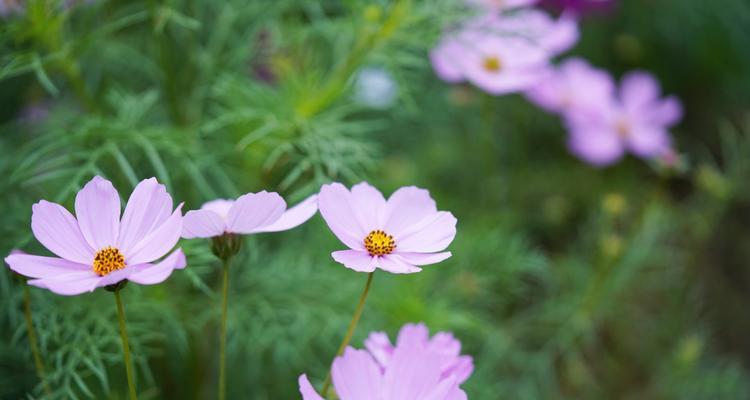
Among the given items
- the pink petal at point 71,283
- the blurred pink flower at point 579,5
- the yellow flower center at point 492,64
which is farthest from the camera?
the blurred pink flower at point 579,5

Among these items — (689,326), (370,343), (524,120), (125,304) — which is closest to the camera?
(370,343)

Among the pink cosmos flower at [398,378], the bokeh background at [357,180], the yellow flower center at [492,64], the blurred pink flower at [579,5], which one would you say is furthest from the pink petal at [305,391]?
the blurred pink flower at [579,5]

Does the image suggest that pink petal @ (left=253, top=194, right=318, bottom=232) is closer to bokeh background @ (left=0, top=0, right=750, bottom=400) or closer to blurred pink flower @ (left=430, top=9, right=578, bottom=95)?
bokeh background @ (left=0, top=0, right=750, bottom=400)

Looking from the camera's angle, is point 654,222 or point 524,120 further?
point 524,120

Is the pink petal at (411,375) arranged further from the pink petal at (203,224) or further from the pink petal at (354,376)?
the pink petal at (203,224)

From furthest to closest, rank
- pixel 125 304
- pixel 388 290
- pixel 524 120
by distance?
pixel 524 120
pixel 388 290
pixel 125 304

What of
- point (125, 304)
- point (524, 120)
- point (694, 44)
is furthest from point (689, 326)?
point (125, 304)

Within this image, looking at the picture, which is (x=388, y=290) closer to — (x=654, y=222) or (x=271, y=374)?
(x=271, y=374)
